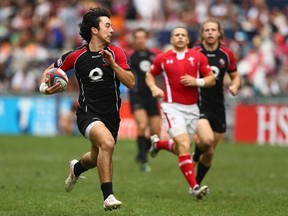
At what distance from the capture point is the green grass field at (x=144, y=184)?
10702 millimetres

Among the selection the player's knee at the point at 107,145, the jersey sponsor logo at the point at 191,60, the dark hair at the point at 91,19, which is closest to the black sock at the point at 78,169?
the player's knee at the point at 107,145

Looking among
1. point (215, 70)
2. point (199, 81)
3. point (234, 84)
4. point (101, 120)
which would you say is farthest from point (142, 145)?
point (101, 120)

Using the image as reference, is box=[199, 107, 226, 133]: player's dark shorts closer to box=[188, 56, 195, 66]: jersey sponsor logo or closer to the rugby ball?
box=[188, 56, 195, 66]: jersey sponsor logo

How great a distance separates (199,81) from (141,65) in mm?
5229

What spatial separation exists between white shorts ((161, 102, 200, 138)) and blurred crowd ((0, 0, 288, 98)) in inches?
480

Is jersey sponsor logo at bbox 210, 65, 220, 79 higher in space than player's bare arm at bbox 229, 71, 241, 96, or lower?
higher

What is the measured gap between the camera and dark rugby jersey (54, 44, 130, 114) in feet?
33.2

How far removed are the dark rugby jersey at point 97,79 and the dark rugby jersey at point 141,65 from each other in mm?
7014

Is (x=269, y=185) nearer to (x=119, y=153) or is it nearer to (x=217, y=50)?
(x=217, y=50)

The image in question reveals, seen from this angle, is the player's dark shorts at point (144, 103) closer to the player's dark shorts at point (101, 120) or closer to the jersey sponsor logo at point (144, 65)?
the jersey sponsor logo at point (144, 65)

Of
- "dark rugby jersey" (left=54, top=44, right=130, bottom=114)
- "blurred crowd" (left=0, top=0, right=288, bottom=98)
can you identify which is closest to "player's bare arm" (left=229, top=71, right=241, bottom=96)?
"dark rugby jersey" (left=54, top=44, right=130, bottom=114)

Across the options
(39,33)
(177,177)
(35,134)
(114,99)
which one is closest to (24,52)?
(39,33)

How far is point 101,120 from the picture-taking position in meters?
10.2

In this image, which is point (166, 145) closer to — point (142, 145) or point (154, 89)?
point (154, 89)
